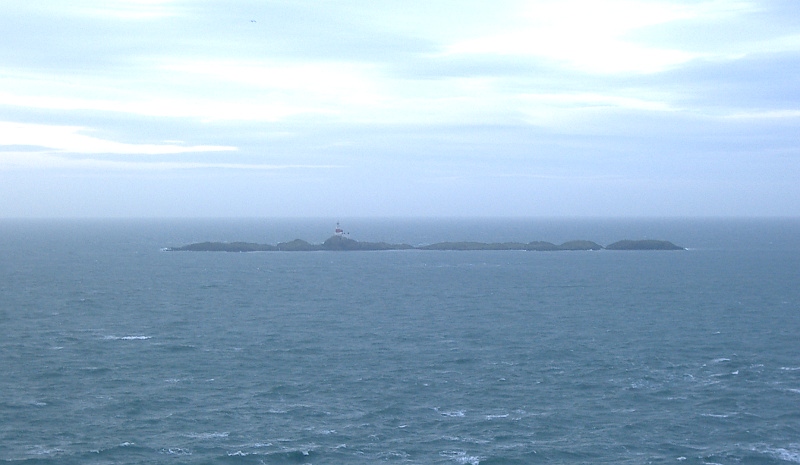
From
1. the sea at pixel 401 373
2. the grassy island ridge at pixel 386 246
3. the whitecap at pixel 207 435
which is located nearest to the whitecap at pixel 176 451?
the sea at pixel 401 373

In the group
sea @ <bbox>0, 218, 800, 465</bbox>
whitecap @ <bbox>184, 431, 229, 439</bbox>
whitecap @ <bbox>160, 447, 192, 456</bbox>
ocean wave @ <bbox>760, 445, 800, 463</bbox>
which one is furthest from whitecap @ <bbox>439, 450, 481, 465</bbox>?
ocean wave @ <bbox>760, 445, 800, 463</bbox>

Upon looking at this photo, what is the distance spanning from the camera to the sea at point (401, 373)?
31531 millimetres

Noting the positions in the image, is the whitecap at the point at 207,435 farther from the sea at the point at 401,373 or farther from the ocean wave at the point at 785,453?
the ocean wave at the point at 785,453

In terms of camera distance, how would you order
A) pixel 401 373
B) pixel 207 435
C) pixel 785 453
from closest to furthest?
1. pixel 785 453
2. pixel 207 435
3. pixel 401 373

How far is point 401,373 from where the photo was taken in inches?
1678

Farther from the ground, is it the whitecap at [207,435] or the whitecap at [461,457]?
the whitecap at [207,435]

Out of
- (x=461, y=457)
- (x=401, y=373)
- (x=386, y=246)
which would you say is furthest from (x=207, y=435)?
(x=386, y=246)

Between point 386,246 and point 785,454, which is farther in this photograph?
point 386,246

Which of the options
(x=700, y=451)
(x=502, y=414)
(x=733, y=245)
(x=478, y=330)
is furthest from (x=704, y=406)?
(x=733, y=245)

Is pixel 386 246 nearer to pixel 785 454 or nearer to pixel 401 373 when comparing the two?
pixel 401 373

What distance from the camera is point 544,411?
35812 mm

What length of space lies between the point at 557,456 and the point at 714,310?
128 feet

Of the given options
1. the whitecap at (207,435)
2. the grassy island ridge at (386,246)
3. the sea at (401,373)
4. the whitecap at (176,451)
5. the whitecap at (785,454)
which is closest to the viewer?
the whitecap at (785,454)

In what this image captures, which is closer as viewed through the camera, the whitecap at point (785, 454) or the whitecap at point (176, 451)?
the whitecap at point (785, 454)
